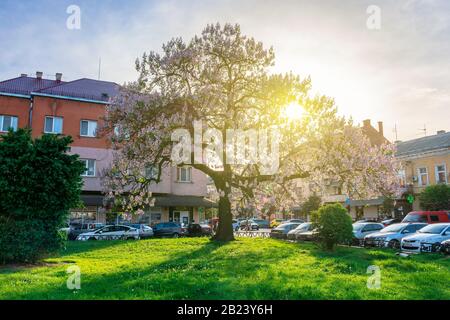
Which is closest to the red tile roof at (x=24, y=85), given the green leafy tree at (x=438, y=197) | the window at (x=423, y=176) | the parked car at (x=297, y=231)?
the parked car at (x=297, y=231)

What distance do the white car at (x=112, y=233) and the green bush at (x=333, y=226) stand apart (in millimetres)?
18203

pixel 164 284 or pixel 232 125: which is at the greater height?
pixel 232 125

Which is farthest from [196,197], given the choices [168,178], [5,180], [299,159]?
[5,180]

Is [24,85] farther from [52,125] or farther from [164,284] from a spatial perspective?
[164,284]

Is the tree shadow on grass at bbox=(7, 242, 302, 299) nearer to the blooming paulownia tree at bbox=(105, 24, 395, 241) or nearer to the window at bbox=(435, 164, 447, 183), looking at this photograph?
the blooming paulownia tree at bbox=(105, 24, 395, 241)

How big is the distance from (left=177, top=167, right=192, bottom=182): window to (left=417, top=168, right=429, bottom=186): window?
25.4 meters

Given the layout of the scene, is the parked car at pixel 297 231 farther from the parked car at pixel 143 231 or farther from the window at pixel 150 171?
the window at pixel 150 171

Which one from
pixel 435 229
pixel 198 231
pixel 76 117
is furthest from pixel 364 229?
pixel 76 117

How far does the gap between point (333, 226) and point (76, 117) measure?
1107 inches

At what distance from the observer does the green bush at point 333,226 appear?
16359 mm

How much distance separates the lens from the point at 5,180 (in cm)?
1205

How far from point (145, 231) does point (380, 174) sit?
1942 cm

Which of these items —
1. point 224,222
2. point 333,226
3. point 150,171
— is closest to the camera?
point 333,226

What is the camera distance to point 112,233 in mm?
30172
